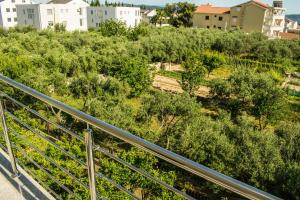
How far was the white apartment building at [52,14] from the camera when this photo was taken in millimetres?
40753

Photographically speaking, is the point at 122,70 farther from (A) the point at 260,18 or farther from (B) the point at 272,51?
(A) the point at 260,18

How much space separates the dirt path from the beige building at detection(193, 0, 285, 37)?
24.1 meters

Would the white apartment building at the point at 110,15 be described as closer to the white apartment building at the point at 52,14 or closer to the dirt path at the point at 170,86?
the white apartment building at the point at 52,14

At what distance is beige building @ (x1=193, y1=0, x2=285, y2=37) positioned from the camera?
151ft

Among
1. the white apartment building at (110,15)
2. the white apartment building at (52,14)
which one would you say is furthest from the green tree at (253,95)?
the white apartment building at (110,15)

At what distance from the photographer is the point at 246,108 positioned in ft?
63.9

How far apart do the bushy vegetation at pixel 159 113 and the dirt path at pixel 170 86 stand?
A: 191 cm

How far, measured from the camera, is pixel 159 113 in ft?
49.0

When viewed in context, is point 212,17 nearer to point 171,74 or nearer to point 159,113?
point 171,74

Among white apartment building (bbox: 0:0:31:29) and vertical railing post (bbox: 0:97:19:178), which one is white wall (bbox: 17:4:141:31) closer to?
white apartment building (bbox: 0:0:31:29)

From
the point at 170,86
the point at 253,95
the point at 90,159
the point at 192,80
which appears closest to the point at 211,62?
the point at 170,86

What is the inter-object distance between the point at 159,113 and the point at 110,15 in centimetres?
3803

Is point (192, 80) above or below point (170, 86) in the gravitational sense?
above

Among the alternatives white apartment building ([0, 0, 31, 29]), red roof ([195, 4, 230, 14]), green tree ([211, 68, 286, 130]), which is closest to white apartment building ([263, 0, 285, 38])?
red roof ([195, 4, 230, 14])
